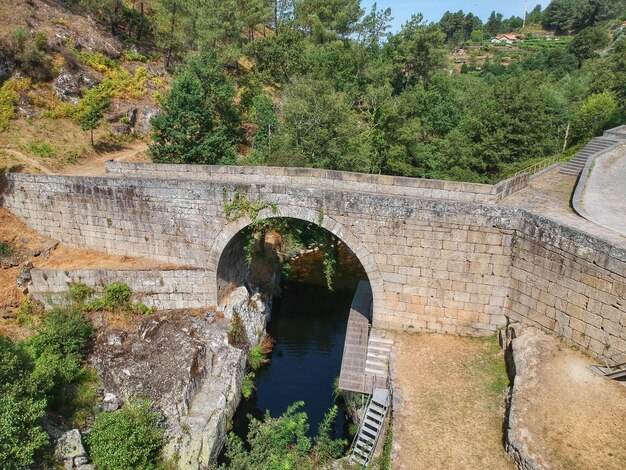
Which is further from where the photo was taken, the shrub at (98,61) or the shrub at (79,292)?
the shrub at (98,61)

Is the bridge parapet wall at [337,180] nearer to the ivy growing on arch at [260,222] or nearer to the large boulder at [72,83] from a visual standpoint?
the ivy growing on arch at [260,222]

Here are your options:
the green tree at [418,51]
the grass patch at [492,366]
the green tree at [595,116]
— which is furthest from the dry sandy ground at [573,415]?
the green tree at [418,51]

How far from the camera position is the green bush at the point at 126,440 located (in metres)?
11.9

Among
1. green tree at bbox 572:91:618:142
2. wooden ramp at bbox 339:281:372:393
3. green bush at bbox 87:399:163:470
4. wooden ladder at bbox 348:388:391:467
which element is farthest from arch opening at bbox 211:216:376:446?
green tree at bbox 572:91:618:142

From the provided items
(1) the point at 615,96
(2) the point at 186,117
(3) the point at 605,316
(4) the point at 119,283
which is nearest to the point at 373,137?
(2) the point at 186,117

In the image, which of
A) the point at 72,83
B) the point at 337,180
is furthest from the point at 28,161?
the point at 337,180

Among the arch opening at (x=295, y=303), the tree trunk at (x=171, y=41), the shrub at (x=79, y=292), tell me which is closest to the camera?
the arch opening at (x=295, y=303)

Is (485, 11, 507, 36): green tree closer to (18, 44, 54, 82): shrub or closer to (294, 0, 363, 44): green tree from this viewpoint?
(294, 0, 363, 44): green tree

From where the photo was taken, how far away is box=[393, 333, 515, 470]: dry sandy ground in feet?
32.7

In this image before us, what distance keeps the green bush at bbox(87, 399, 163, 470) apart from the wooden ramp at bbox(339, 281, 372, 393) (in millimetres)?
5662

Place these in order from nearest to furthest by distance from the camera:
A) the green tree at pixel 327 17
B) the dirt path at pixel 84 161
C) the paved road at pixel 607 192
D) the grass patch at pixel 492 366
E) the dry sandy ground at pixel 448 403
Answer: the dry sandy ground at pixel 448 403, the grass patch at pixel 492 366, the paved road at pixel 607 192, the dirt path at pixel 84 161, the green tree at pixel 327 17

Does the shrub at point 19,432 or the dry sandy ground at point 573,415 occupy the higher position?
the dry sandy ground at point 573,415

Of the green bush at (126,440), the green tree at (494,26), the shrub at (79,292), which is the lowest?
the green bush at (126,440)

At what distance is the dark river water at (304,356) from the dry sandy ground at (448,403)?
3867mm
